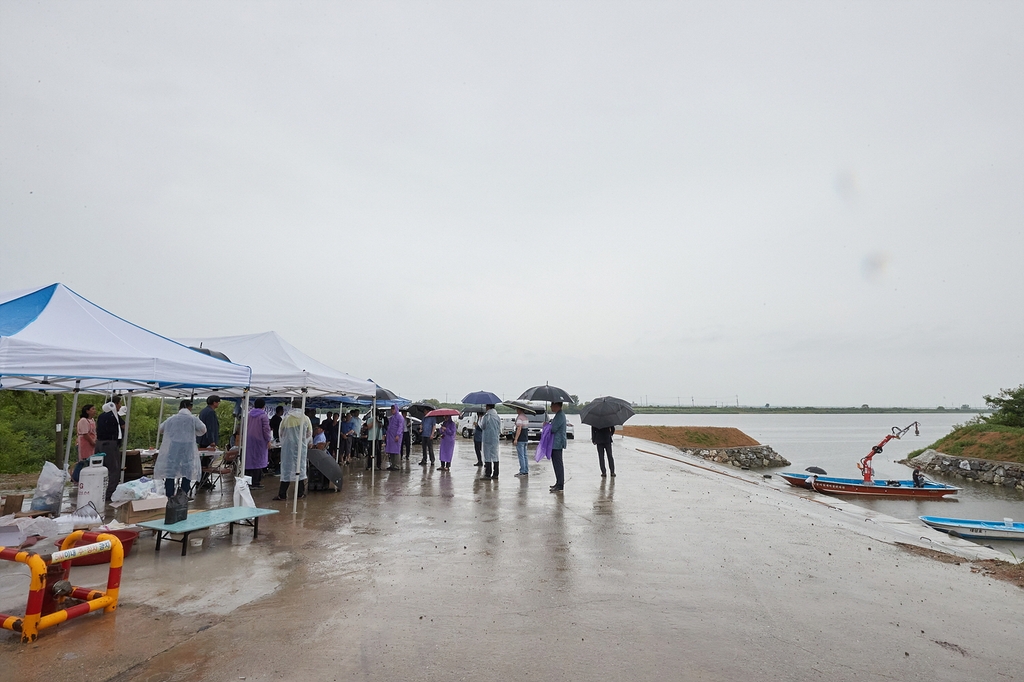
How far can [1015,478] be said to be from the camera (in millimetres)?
28688

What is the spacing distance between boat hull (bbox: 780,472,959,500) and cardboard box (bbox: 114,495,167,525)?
23.0 m

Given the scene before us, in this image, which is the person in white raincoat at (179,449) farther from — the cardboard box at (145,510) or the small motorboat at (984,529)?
the small motorboat at (984,529)

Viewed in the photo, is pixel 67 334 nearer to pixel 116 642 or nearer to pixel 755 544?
pixel 116 642

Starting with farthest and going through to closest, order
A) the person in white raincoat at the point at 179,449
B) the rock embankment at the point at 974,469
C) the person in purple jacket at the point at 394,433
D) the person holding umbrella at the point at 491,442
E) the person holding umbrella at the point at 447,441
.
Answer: the rock embankment at the point at 974,469
the person holding umbrella at the point at 447,441
the person in purple jacket at the point at 394,433
the person holding umbrella at the point at 491,442
the person in white raincoat at the point at 179,449

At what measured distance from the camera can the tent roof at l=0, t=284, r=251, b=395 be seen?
6359 millimetres

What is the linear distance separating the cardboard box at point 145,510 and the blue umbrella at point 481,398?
851 cm

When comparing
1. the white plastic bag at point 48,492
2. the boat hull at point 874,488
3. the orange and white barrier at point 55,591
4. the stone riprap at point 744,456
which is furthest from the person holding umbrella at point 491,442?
the stone riprap at point 744,456

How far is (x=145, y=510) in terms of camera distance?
309 inches

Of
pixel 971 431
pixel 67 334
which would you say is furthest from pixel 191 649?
pixel 971 431

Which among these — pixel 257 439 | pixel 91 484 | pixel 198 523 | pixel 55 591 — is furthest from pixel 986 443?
pixel 55 591

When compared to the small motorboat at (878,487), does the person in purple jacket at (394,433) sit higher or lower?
higher

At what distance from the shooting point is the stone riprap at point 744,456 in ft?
126

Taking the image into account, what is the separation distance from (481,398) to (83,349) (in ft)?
32.9

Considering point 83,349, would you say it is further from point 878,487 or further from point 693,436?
point 693,436
